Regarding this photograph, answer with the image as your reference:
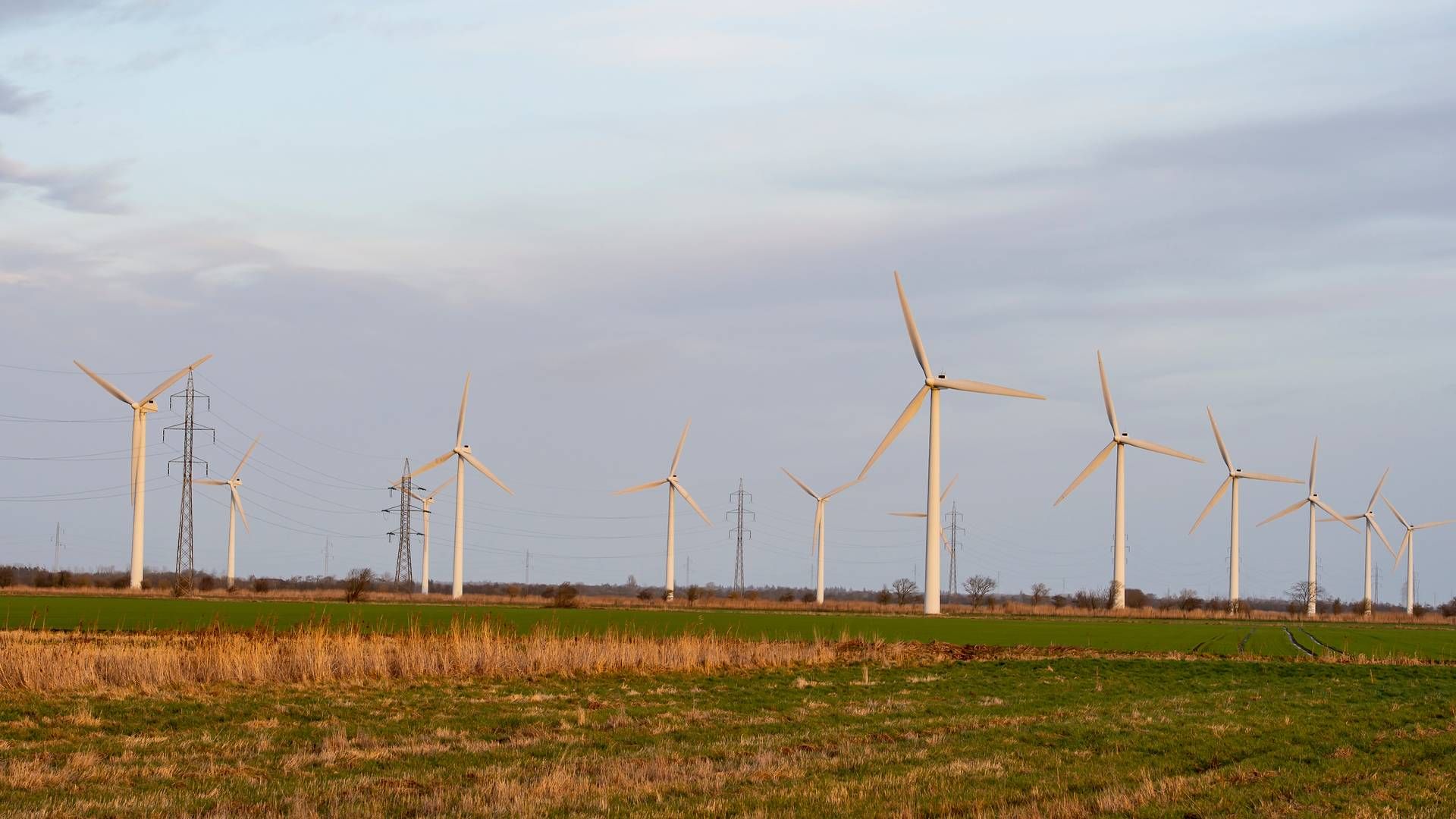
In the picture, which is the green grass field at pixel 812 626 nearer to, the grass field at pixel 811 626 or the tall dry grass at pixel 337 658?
the grass field at pixel 811 626

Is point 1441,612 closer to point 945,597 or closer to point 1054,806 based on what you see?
point 945,597

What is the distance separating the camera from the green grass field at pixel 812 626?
49625 millimetres

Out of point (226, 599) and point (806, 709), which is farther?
point (226, 599)

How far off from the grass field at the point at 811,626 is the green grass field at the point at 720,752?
1595 centimetres

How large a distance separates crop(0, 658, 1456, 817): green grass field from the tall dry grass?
4.43 feet

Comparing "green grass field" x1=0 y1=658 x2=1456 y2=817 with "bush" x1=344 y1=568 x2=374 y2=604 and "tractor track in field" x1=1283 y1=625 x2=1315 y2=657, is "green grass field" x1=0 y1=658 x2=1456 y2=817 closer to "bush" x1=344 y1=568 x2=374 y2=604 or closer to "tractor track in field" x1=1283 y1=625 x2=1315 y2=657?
"tractor track in field" x1=1283 y1=625 x2=1315 y2=657

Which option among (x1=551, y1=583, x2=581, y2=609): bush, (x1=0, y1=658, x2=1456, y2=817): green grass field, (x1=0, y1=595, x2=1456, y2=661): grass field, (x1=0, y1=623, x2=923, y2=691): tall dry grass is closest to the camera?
(x1=0, y1=658, x2=1456, y2=817): green grass field

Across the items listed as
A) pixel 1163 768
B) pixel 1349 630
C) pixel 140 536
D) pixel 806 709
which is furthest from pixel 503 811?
pixel 140 536

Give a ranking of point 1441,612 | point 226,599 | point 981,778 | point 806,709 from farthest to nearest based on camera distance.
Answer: point 1441,612
point 226,599
point 806,709
point 981,778

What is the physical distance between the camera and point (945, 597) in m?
162

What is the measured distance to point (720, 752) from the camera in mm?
18609

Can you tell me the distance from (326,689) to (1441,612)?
12410cm

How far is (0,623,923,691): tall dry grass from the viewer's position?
25.6 metres

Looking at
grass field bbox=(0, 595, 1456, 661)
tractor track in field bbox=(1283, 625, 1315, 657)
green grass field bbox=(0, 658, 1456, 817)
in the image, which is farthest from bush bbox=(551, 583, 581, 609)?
green grass field bbox=(0, 658, 1456, 817)
